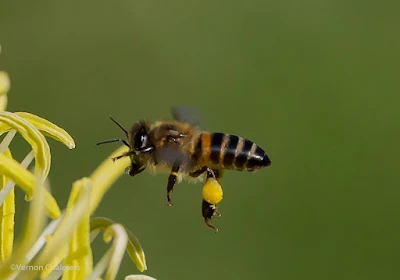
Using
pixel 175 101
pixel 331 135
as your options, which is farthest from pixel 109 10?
pixel 331 135

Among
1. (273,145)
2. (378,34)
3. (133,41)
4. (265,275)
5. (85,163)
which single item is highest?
(378,34)

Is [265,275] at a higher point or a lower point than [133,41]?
lower

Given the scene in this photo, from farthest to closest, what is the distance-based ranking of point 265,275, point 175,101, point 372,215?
point 175,101 → point 372,215 → point 265,275

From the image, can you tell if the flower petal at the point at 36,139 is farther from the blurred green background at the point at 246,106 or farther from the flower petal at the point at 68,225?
the blurred green background at the point at 246,106

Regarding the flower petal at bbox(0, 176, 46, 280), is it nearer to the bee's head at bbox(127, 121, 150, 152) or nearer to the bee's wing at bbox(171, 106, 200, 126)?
the bee's head at bbox(127, 121, 150, 152)

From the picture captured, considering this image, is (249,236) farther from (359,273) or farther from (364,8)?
(364,8)

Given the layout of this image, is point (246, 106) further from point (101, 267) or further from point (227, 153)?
point (101, 267)

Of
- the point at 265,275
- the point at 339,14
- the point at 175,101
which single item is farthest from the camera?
the point at 339,14

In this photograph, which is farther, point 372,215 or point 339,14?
point 339,14
